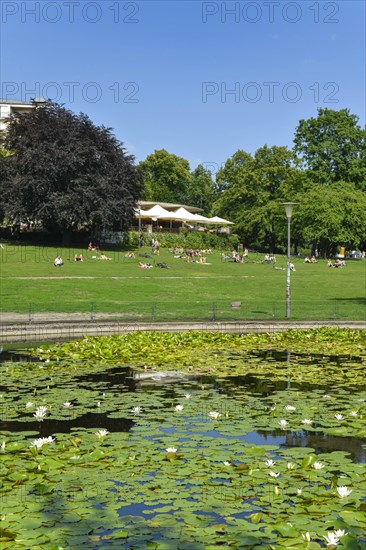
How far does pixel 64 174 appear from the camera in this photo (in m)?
59.4

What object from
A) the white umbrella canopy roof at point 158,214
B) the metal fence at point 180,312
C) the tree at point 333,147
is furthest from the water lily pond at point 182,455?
the tree at point 333,147

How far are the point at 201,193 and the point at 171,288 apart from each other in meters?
87.5

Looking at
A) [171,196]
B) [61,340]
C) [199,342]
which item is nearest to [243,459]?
[199,342]

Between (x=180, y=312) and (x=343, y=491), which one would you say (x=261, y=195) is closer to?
(x=180, y=312)

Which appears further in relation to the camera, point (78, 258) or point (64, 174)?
point (64, 174)

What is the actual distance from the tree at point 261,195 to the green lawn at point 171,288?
27876mm

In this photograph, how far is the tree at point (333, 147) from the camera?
7950 centimetres

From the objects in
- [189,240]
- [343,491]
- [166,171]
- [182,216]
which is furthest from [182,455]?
[166,171]

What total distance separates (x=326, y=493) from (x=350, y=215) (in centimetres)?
6579

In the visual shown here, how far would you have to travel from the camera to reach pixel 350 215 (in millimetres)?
71000

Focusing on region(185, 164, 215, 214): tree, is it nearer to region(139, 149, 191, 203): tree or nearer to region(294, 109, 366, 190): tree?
region(139, 149, 191, 203): tree

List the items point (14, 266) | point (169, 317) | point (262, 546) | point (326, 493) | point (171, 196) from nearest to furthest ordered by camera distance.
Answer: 1. point (262, 546)
2. point (326, 493)
3. point (169, 317)
4. point (14, 266)
5. point (171, 196)

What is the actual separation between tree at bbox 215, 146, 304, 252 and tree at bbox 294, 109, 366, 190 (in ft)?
20.4

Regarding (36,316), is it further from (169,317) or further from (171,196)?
(171,196)
